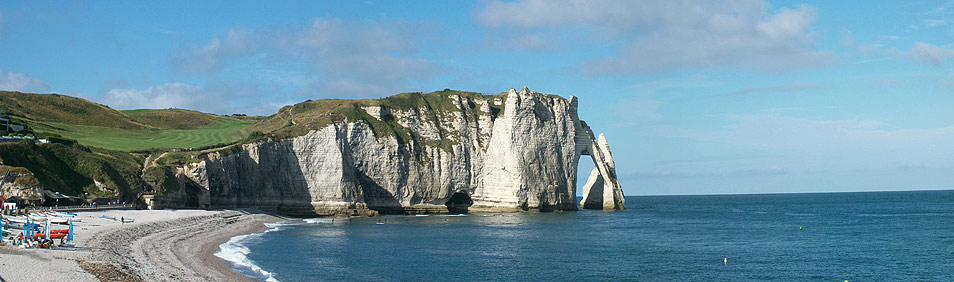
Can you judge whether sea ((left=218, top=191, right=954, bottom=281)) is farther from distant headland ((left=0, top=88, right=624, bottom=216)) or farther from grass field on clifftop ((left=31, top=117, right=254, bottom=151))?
grass field on clifftop ((left=31, top=117, right=254, bottom=151))

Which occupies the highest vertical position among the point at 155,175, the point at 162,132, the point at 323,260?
the point at 162,132

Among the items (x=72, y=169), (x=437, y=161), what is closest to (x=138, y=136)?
(x=72, y=169)

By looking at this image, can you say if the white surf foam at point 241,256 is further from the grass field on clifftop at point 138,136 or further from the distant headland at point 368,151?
the grass field on clifftop at point 138,136

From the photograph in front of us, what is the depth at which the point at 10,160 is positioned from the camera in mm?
51562

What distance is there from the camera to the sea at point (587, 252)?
113 feet

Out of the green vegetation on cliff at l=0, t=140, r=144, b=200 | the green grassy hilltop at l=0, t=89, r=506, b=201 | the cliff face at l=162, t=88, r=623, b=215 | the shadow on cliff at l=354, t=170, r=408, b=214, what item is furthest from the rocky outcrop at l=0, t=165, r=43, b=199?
the shadow on cliff at l=354, t=170, r=408, b=214

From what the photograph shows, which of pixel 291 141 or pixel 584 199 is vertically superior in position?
pixel 291 141

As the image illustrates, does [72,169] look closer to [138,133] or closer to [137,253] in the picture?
[137,253]

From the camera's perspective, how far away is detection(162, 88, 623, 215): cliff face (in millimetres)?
79188

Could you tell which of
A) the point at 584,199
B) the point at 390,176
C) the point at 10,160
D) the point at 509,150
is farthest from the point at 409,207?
the point at 10,160

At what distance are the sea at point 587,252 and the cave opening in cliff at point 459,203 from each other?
25349 mm

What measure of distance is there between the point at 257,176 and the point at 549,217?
103 feet

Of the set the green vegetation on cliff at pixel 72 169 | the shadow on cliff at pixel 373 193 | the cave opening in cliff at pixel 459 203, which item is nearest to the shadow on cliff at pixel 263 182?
the shadow on cliff at pixel 373 193

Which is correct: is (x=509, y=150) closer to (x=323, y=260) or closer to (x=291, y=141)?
(x=291, y=141)
